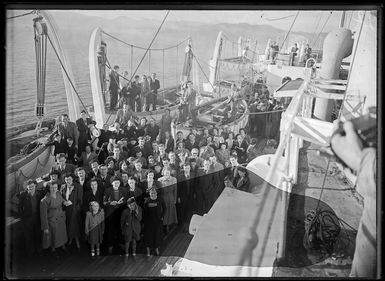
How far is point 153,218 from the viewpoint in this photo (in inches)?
165

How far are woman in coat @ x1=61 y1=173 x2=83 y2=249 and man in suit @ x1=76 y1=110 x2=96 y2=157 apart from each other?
0.30 m

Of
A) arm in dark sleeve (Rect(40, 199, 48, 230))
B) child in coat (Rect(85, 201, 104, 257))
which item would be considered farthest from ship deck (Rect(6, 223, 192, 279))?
arm in dark sleeve (Rect(40, 199, 48, 230))

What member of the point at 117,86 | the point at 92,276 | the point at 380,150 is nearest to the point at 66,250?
the point at 92,276

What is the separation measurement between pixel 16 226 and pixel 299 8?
3076mm

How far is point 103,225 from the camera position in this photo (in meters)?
4.17

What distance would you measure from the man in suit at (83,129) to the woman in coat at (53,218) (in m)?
0.41

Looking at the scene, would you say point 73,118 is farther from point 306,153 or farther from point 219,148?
point 306,153

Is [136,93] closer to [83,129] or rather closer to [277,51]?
[83,129]

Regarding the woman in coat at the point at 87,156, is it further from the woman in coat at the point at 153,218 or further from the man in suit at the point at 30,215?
the woman in coat at the point at 153,218

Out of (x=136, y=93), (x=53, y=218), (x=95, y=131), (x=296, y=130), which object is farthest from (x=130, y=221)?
(x=296, y=130)

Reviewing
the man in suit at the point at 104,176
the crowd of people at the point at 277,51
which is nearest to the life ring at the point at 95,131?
the man in suit at the point at 104,176

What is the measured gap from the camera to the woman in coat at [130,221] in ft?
13.6

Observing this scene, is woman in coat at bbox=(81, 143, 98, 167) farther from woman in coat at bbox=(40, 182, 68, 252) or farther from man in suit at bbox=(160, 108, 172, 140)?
man in suit at bbox=(160, 108, 172, 140)

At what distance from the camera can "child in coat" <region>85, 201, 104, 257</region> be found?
4.14 meters
